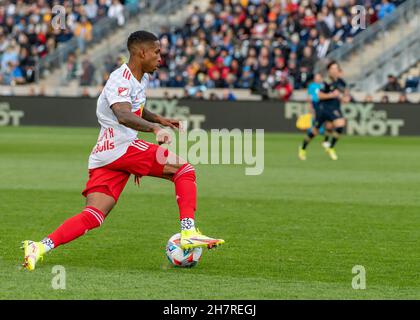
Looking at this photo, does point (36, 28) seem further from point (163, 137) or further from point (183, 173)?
point (163, 137)

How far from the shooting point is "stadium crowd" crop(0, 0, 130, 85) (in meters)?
40.9

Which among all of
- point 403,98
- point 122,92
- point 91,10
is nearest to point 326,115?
point 403,98

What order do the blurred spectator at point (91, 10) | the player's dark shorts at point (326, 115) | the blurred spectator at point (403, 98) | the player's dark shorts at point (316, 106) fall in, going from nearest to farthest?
the player's dark shorts at point (326, 115) < the player's dark shorts at point (316, 106) < the blurred spectator at point (403, 98) < the blurred spectator at point (91, 10)

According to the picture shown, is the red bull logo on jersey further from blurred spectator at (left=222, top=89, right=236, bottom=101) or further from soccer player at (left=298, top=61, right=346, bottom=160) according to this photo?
blurred spectator at (left=222, top=89, right=236, bottom=101)

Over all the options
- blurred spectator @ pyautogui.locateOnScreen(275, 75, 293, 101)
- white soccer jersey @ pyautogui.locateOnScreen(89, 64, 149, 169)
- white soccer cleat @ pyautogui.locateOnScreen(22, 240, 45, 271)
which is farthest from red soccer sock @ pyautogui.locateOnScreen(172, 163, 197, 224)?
blurred spectator @ pyautogui.locateOnScreen(275, 75, 293, 101)

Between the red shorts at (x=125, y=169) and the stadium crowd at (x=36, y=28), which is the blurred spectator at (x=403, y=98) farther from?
the red shorts at (x=125, y=169)

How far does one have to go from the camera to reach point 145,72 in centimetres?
969

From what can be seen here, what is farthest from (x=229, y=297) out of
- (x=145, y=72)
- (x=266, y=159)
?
(x=266, y=159)

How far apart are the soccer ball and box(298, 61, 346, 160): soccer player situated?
15.1 m

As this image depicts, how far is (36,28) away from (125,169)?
111ft

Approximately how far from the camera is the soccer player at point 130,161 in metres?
9.42

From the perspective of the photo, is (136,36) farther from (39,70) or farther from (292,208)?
(39,70)

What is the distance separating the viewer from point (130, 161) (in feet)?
31.4

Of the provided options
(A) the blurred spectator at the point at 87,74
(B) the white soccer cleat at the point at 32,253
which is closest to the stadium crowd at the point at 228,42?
(A) the blurred spectator at the point at 87,74
